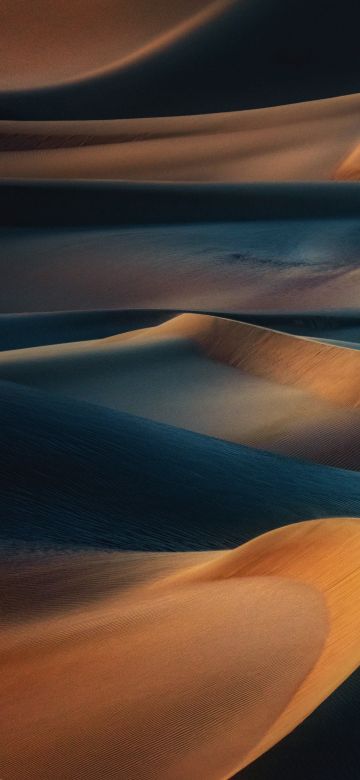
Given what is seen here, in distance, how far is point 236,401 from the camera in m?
Answer: 5.75

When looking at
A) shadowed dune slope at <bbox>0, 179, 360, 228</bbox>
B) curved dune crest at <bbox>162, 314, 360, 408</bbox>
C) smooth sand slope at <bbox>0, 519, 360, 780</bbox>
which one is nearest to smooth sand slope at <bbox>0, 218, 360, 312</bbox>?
shadowed dune slope at <bbox>0, 179, 360, 228</bbox>

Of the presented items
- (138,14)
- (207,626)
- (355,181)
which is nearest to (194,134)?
(355,181)

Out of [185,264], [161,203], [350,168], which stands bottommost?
[185,264]

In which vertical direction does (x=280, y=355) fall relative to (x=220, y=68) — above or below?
below

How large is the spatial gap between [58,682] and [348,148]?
12436 millimetres

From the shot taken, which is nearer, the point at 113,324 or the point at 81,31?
the point at 113,324

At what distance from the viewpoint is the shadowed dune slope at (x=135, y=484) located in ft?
11.8

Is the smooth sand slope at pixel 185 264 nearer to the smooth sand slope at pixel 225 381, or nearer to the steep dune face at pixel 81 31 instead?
the smooth sand slope at pixel 225 381

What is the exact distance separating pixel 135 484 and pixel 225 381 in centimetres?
215

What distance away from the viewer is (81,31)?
938 inches

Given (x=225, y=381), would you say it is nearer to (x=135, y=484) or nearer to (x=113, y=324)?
(x=135, y=484)

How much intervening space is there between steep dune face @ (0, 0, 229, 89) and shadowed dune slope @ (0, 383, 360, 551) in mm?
18498

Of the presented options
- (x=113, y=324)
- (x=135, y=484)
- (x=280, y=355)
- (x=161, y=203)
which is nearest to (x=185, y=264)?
(x=161, y=203)

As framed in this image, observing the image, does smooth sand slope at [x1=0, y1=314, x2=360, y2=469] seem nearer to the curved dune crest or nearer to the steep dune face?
the curved dune crest
